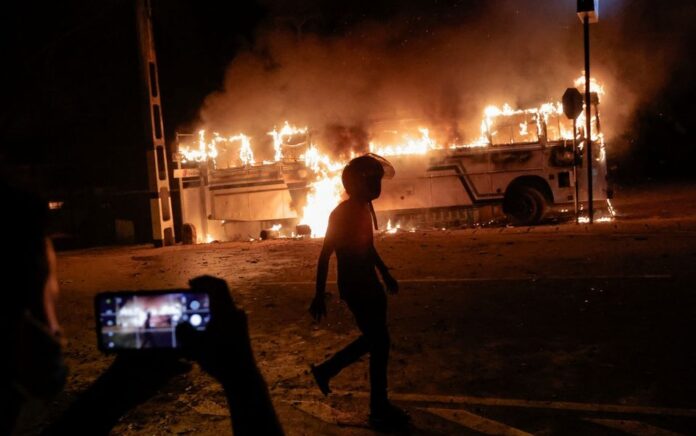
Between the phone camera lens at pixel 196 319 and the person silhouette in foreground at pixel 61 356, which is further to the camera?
the phone camera lens at pixel 196 319

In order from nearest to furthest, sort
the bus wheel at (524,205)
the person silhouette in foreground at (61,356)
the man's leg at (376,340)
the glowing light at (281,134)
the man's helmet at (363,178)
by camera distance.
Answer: the person silhouette in foreground at (61,356) < the man's leg at (376,340) < the man's helmet at (363,178) < the bus wheel at (524,205) < the glowing light at (281,134)

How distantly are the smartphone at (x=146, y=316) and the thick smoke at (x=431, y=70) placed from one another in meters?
13.9

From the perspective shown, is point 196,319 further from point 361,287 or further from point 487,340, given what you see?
point 487,340

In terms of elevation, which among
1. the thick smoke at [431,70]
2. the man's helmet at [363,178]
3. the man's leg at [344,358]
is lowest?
the man's leg at [344,358]

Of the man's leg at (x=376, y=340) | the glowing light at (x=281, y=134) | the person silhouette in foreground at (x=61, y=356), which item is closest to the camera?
the person silhouette in foreground at (x=61, y=356)

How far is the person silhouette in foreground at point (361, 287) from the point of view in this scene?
4.14 meters

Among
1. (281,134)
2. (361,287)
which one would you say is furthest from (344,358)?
(281,134)

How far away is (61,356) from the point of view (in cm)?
159

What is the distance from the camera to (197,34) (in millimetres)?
23156

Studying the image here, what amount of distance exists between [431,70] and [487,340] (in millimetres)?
14218

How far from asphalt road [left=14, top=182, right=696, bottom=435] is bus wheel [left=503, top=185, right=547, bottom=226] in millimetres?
3049

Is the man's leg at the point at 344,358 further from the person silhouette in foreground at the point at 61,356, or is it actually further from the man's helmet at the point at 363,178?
the person silhouette in foreground at the point at 61,356

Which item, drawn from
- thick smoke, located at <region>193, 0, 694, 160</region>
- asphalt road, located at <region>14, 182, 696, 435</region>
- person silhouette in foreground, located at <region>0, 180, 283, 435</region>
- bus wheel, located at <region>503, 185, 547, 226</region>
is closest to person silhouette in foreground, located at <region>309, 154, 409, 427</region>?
asphalt road, located at <region>14, 182, 696, 435</region>

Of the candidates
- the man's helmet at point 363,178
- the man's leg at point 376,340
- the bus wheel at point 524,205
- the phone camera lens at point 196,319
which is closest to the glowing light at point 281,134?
the bus wheel at point 524,205
